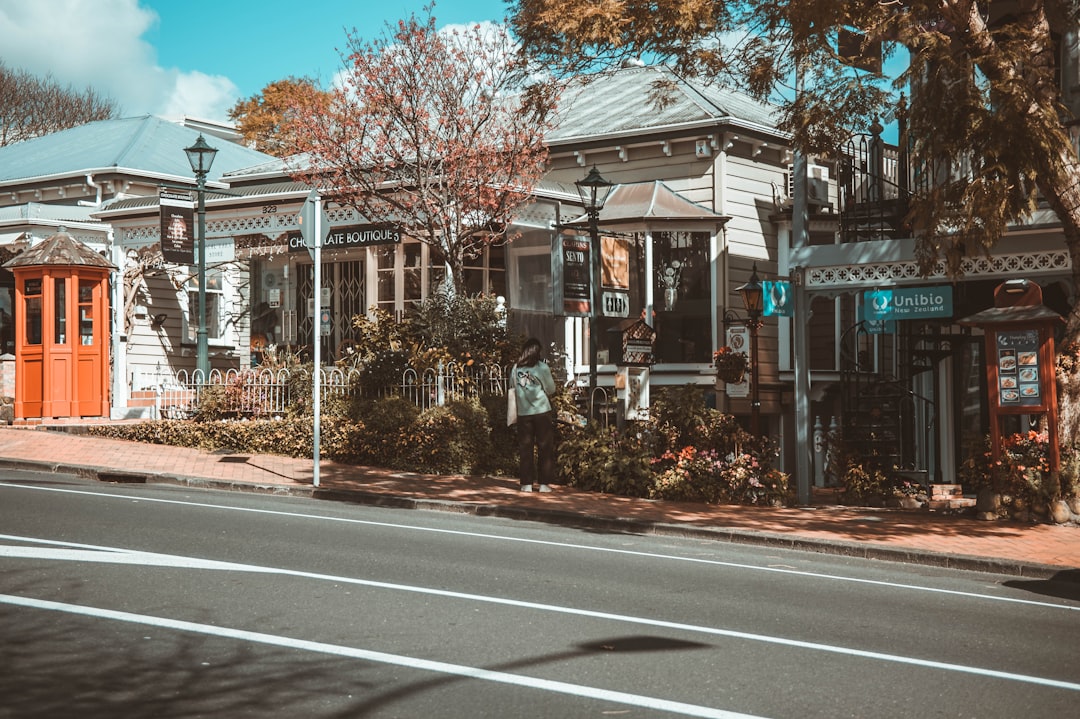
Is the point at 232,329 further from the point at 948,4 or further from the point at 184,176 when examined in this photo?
the point at 948,4

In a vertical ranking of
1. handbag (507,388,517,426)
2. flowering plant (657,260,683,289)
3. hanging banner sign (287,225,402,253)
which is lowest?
handbag (507,388,517,426)

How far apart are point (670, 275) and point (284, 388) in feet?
25.3

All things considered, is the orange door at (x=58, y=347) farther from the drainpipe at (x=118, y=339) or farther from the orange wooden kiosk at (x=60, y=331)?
the drainpipe at (x=118, y=339)

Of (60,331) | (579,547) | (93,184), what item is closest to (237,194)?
(60,331)

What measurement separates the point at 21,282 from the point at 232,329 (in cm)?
935

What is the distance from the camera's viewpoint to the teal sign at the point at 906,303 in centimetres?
1528

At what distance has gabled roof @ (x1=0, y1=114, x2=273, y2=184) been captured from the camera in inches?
1131

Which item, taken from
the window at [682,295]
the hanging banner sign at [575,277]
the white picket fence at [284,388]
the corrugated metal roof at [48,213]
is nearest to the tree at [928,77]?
the hanging banner sign at [575,277]

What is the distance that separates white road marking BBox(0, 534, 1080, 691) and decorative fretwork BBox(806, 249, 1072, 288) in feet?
25.3

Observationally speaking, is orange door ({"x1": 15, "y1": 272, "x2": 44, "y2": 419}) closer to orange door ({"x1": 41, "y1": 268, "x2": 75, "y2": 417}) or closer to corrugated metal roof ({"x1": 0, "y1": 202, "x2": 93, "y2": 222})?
orange door ({"x1": 41, "y1": 268, "x2": 75, "y2": 417})

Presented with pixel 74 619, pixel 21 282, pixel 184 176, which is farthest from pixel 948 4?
pixel 184 176

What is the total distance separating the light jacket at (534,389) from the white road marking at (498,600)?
671 centimetres

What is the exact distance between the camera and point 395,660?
596cm

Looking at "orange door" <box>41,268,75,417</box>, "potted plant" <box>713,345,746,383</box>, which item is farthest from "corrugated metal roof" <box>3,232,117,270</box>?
"potted plant" <box>713,345,746,383</box>
